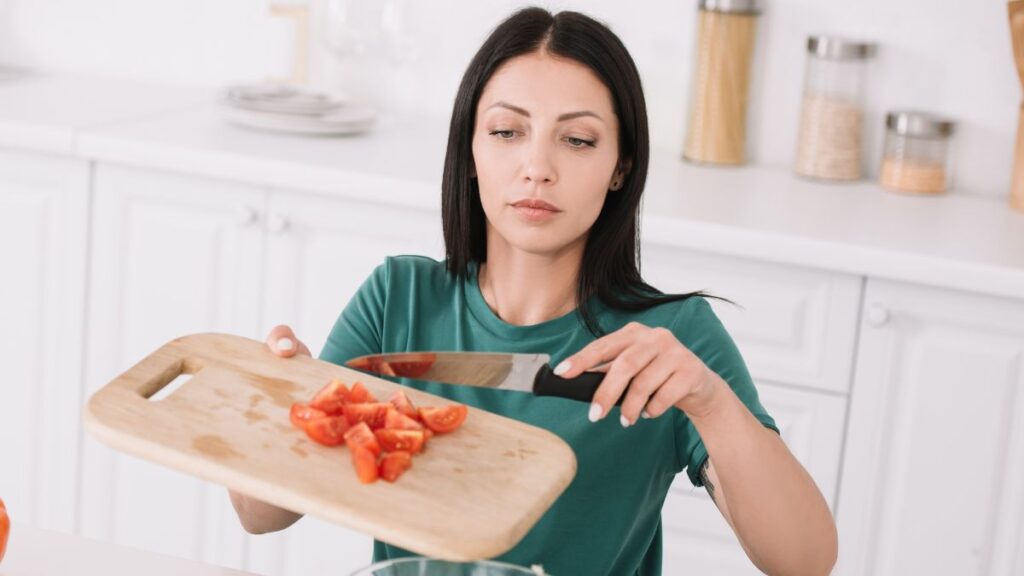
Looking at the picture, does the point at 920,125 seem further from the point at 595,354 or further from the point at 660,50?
the point at 595,354

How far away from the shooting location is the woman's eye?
1.36 meters

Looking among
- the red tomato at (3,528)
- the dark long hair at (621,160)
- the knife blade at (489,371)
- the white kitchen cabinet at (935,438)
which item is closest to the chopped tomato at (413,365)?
the knife blade at (489,371)

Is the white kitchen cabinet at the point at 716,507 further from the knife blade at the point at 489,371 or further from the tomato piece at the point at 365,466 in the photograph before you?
the tomato piece at the point at 365,466

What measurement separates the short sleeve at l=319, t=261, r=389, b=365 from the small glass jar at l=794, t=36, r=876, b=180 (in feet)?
4.02

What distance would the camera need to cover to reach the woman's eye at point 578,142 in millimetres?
1362

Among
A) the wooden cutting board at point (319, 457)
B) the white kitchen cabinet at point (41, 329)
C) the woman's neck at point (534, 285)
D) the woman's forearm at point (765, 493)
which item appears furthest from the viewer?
the white kitchen cabinet at point (41, 329)

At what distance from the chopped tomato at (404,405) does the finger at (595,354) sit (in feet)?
0.40

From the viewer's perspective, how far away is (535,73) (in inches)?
53.8

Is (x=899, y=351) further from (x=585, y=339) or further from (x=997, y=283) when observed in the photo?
(x=585, y=339)

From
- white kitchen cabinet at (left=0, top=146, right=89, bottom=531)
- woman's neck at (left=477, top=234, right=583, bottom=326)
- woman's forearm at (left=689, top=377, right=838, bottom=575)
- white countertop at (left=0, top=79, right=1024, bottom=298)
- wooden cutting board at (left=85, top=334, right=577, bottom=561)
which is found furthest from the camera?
white kitchen cabinet at (left=0, top=146, right=89, bottom=531)

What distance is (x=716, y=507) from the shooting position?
2107mm

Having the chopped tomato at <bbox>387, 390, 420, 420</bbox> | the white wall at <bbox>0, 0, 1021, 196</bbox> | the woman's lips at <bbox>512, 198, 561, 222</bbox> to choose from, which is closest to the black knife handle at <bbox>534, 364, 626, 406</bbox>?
the chopped tomato at <bbox>387, 390, 420, 420</bbox>

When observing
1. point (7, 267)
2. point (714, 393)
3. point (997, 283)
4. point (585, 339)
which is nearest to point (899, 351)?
point (997, 283)

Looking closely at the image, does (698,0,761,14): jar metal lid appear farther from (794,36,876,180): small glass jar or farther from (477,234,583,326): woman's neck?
(477,234,583,326): woman's neck
